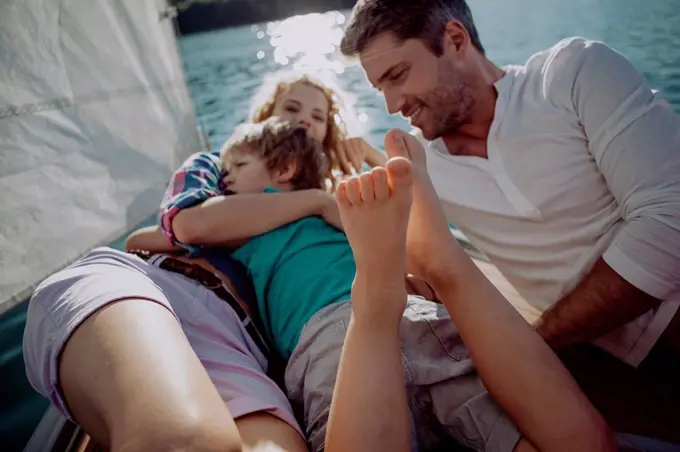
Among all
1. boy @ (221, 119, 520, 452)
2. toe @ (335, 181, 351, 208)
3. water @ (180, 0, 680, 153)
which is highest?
toe @ (335, 181, 351, 208)

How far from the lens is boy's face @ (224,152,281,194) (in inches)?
46.1

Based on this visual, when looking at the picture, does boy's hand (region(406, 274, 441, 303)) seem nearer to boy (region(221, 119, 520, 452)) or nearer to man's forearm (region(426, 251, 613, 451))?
boy (region(221, 119, 520, 452))

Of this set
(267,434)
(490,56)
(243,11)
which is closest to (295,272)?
(267,434)

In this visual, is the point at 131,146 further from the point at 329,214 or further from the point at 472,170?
the point at 472,170

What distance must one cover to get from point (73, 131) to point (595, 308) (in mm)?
1101

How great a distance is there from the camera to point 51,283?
75 centimetres

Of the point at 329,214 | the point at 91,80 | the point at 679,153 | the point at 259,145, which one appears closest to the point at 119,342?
the point at 329,214

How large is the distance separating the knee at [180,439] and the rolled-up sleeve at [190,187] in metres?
0.57

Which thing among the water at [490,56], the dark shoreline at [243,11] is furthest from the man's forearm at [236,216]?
the dark shoreline at [243,11]

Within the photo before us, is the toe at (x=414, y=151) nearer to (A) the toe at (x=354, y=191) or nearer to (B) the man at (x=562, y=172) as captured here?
(A) the toe at (x=354, y=191)

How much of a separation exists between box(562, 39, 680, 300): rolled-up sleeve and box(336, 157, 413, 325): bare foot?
0.46 metres

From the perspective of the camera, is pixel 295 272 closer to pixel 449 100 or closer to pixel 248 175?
pixel 248 175

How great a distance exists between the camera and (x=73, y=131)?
1.12 metres

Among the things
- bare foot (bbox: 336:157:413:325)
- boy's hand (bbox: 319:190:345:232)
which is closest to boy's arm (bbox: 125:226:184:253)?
boy's hand (bbox: 319:190:345:232)
